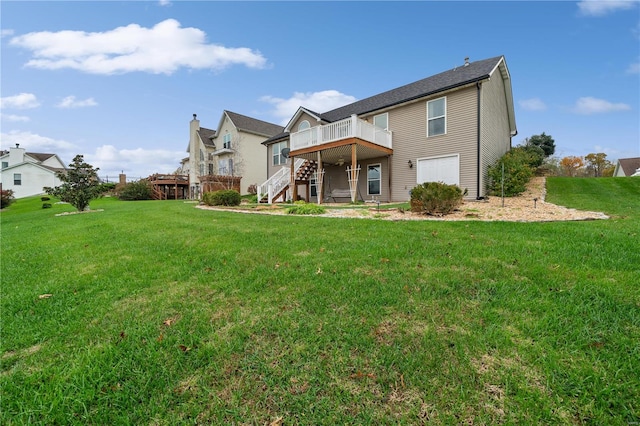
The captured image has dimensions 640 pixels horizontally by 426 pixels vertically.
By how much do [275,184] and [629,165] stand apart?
45.8 m

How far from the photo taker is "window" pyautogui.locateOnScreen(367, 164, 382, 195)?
614 inches

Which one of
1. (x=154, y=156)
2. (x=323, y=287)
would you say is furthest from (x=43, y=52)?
(x=154, y=156)

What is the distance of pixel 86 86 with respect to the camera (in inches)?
567

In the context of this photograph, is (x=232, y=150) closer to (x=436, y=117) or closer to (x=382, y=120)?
(x=382, y=120)

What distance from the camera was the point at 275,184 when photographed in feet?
56.2

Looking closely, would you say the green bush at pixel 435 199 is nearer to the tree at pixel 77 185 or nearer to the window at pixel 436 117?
the window at pixel 436 117

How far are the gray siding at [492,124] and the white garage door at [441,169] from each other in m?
1.04

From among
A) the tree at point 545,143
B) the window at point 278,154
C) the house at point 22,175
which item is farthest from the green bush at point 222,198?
the house at point 22,175

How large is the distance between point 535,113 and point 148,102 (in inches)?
1131

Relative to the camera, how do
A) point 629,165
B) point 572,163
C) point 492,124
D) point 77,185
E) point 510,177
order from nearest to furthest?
point 510,177, point 77,185, point 492,124, point 629,165, point 572,163

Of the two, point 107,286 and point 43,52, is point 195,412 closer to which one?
point 107,286

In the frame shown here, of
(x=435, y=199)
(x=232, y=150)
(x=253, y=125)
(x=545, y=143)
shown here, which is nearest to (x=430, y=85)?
(x=435, y=199)

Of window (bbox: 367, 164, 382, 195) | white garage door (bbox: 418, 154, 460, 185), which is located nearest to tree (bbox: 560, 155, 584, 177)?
white garage door (bbox: 418, 154, 460, 185)

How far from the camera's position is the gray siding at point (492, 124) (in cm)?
1237
